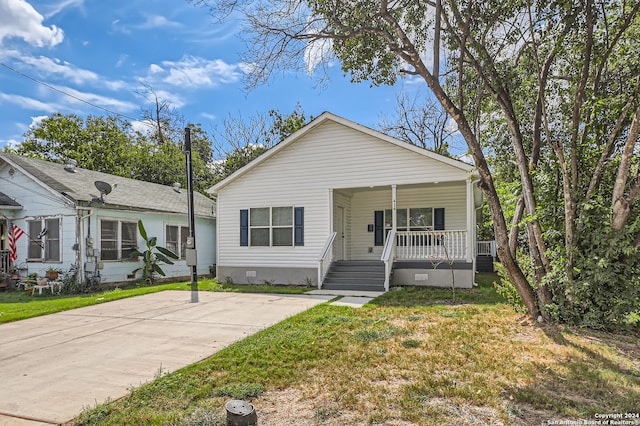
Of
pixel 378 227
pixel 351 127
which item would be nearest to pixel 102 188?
pixel 351 127

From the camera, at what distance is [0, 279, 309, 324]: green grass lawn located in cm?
866

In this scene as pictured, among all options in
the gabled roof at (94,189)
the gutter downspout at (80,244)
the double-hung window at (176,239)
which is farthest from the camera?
the double-hung window at (176,239)

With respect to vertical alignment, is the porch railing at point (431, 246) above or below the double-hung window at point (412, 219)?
below

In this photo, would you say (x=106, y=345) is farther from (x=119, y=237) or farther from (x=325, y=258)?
(x=119, y=237)

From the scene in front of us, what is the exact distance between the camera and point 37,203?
44.9 ft

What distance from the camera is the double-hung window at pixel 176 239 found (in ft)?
53.8

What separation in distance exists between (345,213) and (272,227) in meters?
2.89

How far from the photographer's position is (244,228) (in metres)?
14.2

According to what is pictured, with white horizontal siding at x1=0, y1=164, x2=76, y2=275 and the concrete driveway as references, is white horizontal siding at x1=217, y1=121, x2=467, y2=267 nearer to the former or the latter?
the concrete driveway

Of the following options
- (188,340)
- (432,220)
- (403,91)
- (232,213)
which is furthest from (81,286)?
Result: (403,91)

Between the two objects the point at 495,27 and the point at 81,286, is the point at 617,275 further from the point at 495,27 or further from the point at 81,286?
the point at 81,286

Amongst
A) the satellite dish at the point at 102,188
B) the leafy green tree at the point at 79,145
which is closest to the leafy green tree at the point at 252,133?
the leafy green tree at the point at 79,145

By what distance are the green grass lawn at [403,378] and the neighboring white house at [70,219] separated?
32.3 feet

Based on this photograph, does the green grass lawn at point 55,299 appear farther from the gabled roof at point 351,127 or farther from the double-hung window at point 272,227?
the gabled roof at point 351,127
